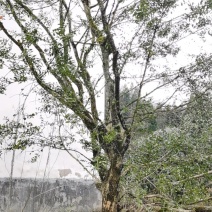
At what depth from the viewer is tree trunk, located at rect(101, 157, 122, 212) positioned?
3314 millimetres

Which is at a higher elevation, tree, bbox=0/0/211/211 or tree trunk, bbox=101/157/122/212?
tree, bbox=0/0/211/211

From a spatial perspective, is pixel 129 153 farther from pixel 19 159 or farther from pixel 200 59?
pixel 19 159

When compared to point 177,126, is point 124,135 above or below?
below

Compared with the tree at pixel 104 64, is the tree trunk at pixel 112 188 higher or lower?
lower

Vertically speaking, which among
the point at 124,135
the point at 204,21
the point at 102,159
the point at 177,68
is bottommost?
the point at 102,159

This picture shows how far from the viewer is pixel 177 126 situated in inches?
179

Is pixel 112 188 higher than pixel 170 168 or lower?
lower

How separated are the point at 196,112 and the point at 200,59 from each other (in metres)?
0.92

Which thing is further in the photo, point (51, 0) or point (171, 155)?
point (51, 0)

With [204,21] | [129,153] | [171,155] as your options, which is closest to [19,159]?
[129,153]

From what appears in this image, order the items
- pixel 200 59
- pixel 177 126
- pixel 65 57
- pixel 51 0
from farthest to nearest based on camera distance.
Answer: pixel 177 126, pixel 51 0, pixel 200 59, pixel 65 57

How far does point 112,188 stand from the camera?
132 inches

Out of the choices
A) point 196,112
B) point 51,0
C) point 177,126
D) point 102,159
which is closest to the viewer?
point 102,159

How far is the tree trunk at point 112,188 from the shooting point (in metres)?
3.31
